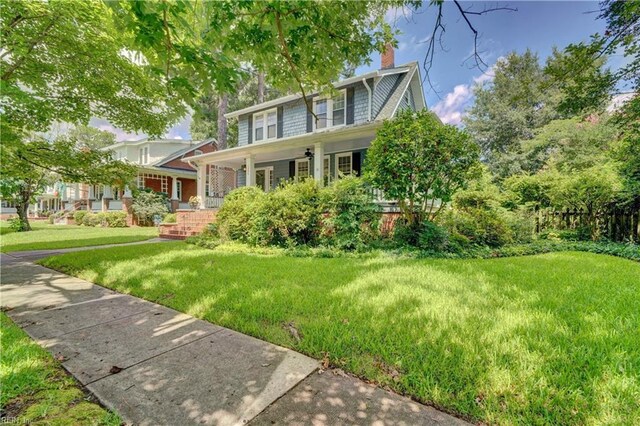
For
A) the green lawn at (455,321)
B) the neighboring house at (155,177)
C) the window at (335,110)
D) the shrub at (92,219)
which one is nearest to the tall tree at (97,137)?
the neighboring house at (155,177)

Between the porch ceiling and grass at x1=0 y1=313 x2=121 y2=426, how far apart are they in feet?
30.9

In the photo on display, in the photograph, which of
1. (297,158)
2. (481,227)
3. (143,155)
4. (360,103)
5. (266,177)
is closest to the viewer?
(481,227)

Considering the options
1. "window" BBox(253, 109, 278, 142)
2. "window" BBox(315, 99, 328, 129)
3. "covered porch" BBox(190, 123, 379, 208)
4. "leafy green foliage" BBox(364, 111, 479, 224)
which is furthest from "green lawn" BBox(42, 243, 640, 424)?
"window" BBox(253, 109, 278, 142)

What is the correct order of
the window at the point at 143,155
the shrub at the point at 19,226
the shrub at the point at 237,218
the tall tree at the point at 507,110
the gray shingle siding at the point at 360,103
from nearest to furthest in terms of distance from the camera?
the shrub at the point at 237,218, the gray shingle siding at the point at 360,103, the shrub at the point at 19,226, the tall tree at the point at 507,110, the window at the point at 143,155

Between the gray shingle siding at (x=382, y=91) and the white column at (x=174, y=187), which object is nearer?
the gray shingle siding at (x=382, y=91)

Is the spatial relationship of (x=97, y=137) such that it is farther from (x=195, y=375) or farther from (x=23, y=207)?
(x=195, y=375)

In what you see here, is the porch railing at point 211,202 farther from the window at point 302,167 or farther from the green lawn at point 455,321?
the green lawn at point 455,321

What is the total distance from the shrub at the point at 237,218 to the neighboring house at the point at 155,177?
1117cm

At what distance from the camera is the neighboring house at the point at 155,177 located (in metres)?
20.6

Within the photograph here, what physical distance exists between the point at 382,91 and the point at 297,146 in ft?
15.0

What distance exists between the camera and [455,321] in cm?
278

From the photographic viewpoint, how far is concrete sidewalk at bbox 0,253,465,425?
1.72m

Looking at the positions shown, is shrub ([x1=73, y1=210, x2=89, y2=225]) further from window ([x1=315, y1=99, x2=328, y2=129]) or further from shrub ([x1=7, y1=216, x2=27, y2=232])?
window ([x1=315, y1=99, x2=328, y2=129])

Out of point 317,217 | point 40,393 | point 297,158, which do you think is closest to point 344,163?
point 297,158
